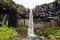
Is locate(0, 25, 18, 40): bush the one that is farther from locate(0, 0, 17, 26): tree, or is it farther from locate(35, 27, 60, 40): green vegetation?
locate(35, 27, 60, 40): green vegetation

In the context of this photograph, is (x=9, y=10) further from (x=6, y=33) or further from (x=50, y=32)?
(x=50, y=32)

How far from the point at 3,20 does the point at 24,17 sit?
2.15 meters

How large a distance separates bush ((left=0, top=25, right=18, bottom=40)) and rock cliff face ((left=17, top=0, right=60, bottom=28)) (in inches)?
91.0

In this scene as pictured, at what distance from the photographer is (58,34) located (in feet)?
53.6

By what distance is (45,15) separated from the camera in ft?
62.6

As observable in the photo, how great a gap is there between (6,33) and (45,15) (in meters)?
4.56

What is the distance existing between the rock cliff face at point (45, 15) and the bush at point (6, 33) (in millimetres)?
2312

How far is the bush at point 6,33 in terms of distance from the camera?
49.2 ft

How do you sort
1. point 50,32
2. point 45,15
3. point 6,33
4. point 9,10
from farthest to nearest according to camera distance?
point 45,15 < point 9,10 < point 50,32 < point 6,33

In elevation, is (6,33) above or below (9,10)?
below

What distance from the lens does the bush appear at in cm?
1499

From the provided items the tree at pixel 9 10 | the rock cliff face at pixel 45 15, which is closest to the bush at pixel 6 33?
the tree at pixel 9 10

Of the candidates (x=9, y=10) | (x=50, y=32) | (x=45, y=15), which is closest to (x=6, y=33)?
(x=9, y=10)

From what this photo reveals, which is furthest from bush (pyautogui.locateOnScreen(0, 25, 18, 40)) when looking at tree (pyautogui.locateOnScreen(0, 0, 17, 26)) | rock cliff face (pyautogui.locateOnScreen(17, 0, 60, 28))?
rock cliff face (pyautogui.locateOnScreen(17, 0, 60, 28))
